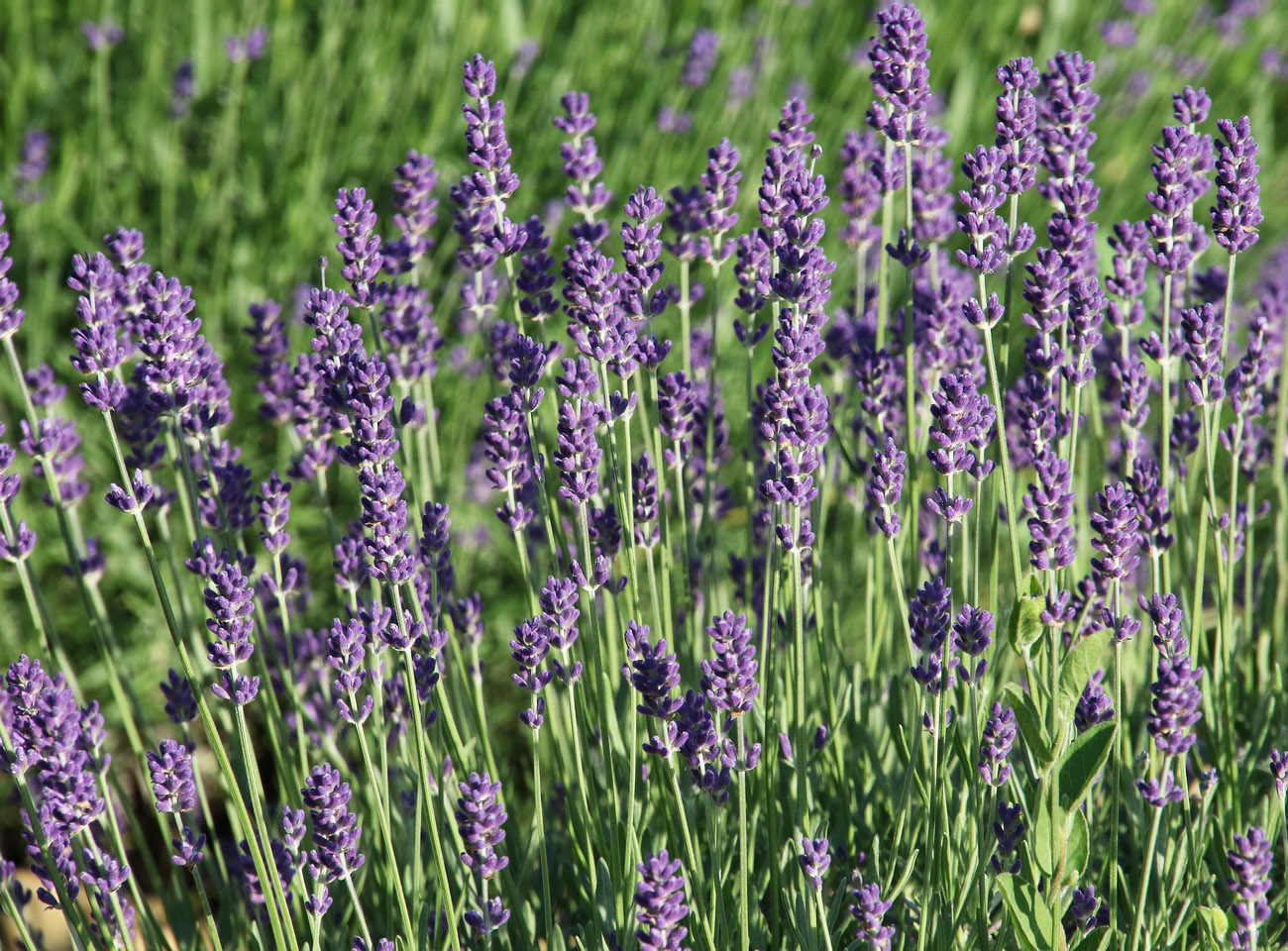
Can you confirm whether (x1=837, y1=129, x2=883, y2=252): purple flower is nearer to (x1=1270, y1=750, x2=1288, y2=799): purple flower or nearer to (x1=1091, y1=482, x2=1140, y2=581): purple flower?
(x1=1091, y1=482, x2=1140, y2=581): purple flower

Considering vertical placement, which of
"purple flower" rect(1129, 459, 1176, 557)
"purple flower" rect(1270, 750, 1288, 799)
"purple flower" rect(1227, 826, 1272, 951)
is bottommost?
"purple flower" rect(1227, 826, 1272, 951)

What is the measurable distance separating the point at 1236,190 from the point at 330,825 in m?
1.45

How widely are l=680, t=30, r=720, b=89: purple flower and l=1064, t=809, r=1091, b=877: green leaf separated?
10.3 ft

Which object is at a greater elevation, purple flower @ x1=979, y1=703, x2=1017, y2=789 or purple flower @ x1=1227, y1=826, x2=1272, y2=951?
purple flower @ x1=979, y1=703, x2=1017, y2=789

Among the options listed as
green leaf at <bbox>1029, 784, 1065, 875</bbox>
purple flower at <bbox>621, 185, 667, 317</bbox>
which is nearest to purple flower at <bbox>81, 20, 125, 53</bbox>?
purple flower at <bbox>621, 185, 667, 317</bbox>

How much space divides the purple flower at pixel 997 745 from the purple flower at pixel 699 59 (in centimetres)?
304

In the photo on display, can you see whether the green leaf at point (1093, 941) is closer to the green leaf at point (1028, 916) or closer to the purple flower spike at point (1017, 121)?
the green leaf at point (1028, 916)

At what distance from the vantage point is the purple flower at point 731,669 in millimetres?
1346

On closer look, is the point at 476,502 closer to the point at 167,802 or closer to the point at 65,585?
the point at 65,585

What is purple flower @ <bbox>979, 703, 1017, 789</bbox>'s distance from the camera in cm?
144

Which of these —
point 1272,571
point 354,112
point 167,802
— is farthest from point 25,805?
point 354,112

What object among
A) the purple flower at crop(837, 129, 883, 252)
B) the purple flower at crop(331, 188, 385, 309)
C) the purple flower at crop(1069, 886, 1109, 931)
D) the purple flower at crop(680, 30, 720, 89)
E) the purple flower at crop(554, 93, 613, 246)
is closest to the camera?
the purple flower at crop(1069, 886, 1109, 931)

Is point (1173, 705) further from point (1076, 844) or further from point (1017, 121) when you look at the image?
point (1017, 121)

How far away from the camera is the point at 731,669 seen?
1.36 m
